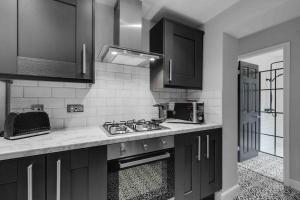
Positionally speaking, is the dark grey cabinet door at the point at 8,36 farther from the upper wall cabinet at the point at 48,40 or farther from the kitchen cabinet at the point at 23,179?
the kitchen cabinet at the point at 23,179

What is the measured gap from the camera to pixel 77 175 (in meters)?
0.95

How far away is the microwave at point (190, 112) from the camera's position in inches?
68.2

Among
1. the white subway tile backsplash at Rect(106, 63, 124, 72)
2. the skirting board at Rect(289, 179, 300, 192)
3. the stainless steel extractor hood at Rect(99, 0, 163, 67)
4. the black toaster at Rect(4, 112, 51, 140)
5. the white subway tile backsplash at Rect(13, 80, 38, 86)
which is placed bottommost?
the skirting board at Rect(289, 179, 300, 192)

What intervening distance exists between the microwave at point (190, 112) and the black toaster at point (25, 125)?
1.47 metres

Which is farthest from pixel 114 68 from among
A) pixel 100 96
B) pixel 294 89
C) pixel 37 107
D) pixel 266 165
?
pixel 266 165

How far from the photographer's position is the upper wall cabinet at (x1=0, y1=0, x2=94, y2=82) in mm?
985

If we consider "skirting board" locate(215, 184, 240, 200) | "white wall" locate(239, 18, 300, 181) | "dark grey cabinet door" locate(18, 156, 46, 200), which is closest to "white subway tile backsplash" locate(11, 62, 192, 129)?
"dark grey cabinet door" locate(18, 156, 46, 200)

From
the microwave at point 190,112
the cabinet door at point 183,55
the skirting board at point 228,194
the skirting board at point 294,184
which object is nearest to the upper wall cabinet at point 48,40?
the cabinet door at point 183,55

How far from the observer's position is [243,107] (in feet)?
9.32

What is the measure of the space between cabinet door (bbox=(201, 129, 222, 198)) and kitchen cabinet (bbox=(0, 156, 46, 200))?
143 cm

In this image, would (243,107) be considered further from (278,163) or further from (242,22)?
(242,22)

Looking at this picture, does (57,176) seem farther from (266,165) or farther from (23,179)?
(266,165)

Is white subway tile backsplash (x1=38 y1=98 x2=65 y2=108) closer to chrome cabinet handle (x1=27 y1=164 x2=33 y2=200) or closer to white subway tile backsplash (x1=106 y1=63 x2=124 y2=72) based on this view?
white subway tile backsplash (x1=106 y1=63 x2=124 y2=72)

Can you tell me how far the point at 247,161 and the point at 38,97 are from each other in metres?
3.61
